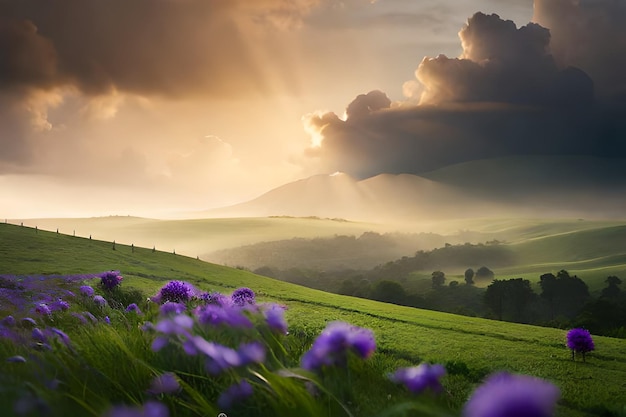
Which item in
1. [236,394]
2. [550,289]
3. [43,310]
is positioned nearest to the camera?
[236,394]

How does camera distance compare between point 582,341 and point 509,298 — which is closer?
point 582,341

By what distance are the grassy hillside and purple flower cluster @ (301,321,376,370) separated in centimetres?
453

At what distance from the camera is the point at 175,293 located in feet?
30.5

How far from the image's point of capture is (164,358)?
168 inches

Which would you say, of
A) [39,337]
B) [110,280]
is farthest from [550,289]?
[39,337]

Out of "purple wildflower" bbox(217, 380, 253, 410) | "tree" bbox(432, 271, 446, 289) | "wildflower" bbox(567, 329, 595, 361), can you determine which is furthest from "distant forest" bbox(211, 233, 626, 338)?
"purple wildflower" bbox(217, 380, 253, 410)

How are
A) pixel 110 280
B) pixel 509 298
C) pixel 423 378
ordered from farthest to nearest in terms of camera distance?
1. pixel 509 298
2. pixel 110 280
3. pixel 423 378

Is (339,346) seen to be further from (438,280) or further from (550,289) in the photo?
(438,280)

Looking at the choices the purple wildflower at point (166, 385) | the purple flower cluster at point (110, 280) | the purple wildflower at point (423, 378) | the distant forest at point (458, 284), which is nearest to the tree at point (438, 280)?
the distant forest at point (458, 284)

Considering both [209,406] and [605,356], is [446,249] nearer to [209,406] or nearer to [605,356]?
[605,356]

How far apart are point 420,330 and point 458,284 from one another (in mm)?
103125

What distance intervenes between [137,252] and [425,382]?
131ft

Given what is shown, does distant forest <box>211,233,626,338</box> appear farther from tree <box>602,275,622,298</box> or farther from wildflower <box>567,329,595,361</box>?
wildflower <box>567,329,595,361</box>

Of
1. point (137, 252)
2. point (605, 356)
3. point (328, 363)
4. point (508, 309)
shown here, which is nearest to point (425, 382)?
point (328, 363)
